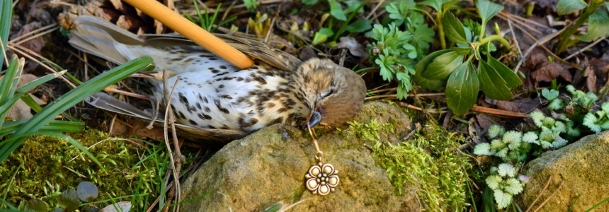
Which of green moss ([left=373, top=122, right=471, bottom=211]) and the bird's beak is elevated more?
the bird's beak

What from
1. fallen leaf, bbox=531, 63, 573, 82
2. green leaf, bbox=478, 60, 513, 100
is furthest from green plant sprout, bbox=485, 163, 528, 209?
fallen leaf, bbox=531, 63, 573, 82

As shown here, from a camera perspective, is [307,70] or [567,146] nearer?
[567,146]

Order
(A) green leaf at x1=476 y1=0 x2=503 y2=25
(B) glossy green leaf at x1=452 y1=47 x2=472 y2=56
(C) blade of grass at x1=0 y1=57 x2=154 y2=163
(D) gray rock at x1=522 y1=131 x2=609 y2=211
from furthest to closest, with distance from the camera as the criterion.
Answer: (A) green leaf at x1=476 y1=0 x2=503 y2=25, (B) glossy green leaf at x1=452 y1=47 x2=472 y2=56, (D) gray rock at x1=522 y1=131 x2=609 y2=211, (C) blade of grass at x1=0 y1=57 x2=154 y2=163

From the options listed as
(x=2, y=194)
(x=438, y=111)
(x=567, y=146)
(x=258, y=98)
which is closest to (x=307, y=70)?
(x=258, y=98)

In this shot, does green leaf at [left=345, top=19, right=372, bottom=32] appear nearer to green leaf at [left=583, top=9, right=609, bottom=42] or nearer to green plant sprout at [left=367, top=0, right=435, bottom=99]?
green plant sprout at [left=367, top=0, right=435, bottom=99]

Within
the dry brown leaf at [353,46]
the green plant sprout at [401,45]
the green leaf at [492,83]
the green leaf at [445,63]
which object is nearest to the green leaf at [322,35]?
the dry brown leaf at [353,46]

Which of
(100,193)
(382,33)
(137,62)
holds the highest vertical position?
(137,62)

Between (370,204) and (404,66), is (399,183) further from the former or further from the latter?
(404,66)

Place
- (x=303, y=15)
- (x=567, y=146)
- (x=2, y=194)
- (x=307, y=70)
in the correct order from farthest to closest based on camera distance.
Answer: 1. (x=303, y=15)
2. (x=307, y=70)
3. (x=567, y=146)
4. (x=2, y=194)
